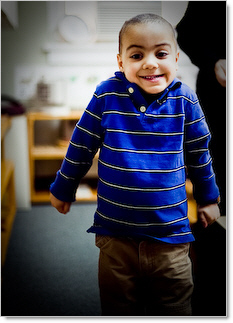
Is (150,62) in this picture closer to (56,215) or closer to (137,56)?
(137,56)

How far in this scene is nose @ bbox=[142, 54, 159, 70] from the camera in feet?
2.25

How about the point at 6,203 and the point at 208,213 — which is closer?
the point at 208,213

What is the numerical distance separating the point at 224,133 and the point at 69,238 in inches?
18.9

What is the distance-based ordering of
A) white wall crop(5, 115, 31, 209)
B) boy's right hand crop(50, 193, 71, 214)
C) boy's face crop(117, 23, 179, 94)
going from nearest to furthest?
1. boy's face crop(117, 23, 179, 94)
2. boy's right hand crop(50, 193, 71, 214)
3. white wall crop(5, 115, 31, 209)

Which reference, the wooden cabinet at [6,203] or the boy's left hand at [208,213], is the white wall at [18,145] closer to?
the wooden cabinet at [6,203]

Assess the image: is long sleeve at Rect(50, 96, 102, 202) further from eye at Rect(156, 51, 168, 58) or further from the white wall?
the white wall

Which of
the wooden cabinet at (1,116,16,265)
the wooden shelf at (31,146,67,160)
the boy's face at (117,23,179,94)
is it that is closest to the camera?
the boy's face at (117,23,179,94)

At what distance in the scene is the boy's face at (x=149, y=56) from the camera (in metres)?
0.68

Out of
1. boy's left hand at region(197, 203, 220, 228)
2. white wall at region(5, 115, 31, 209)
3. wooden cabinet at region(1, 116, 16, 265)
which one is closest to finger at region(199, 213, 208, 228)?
boy's left hand at region(197, 203, 220, 228)

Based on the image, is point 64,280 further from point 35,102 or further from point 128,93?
point 35,102

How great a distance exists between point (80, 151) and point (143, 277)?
1.03ft

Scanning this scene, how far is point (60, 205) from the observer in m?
0.79

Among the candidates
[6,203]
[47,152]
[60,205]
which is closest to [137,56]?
[60,205]

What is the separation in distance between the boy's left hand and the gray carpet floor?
25cm
